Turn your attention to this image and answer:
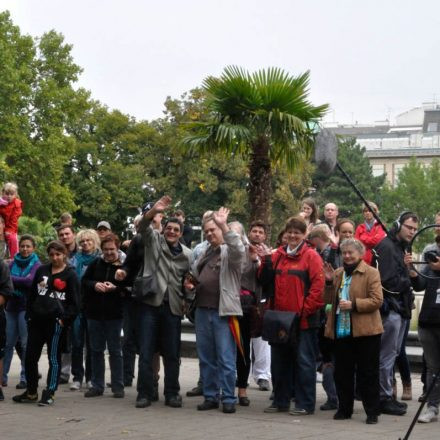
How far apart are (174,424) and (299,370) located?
1.45 m

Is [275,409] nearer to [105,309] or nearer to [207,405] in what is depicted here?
[207,405]

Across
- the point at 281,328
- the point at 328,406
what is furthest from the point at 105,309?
the point at 328,406

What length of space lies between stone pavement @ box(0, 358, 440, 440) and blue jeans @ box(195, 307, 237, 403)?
0.26 metres

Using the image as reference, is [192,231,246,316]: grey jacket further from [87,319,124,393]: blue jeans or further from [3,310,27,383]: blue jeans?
[3,310,27,383]: blue jeans

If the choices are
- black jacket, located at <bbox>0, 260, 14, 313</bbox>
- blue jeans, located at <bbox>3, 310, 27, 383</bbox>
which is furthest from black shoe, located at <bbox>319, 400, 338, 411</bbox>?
blue jeans, located at <bbox>3, 310, 27, 383</bbox>

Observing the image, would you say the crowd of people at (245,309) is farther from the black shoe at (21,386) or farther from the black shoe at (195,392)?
A: the black shoe at (21,386)

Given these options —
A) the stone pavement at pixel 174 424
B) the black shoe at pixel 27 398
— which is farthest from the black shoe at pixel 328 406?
the black shoe at pixel 27 398

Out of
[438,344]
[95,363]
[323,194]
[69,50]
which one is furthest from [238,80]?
[323,194]

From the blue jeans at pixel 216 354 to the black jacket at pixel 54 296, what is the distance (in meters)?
1.39

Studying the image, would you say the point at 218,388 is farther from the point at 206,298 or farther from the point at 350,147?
the point at 350,147

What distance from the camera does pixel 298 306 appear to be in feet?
37.7

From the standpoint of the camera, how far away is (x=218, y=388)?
12.2m

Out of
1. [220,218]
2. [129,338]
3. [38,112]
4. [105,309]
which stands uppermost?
[38,112]

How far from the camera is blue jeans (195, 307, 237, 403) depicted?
11.8 meters
